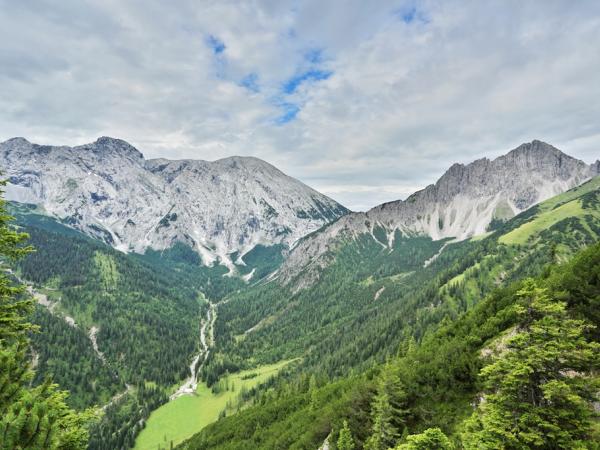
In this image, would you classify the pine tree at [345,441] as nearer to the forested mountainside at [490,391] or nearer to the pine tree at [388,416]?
the forested mountainside at [490,391]

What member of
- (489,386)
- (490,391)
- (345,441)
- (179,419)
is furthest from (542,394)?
(179,419)

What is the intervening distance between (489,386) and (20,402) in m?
25.1

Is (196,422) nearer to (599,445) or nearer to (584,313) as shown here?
(584,313)

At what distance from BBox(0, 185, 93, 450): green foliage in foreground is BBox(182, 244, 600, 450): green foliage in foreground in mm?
22627

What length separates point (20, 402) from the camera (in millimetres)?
10812

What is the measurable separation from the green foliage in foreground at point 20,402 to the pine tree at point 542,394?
73.8 ft

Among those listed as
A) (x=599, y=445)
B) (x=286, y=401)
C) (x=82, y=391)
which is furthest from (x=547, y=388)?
(x=82, y=391)

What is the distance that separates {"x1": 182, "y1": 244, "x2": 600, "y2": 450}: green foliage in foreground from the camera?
20641 millimetres

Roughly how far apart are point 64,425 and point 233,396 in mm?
202262

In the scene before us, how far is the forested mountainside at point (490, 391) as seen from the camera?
67.7 ft

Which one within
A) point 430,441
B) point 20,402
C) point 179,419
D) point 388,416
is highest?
point 20,402

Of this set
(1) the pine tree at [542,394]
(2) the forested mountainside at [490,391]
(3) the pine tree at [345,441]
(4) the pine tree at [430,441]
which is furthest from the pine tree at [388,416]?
(1) the pine tree at [542,394]

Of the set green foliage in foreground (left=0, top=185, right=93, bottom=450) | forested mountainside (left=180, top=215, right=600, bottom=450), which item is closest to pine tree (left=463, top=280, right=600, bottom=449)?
forested mountainside (left=180, top=215, right=600, bottom=450)

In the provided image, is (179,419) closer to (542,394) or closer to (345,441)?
(345,441)
